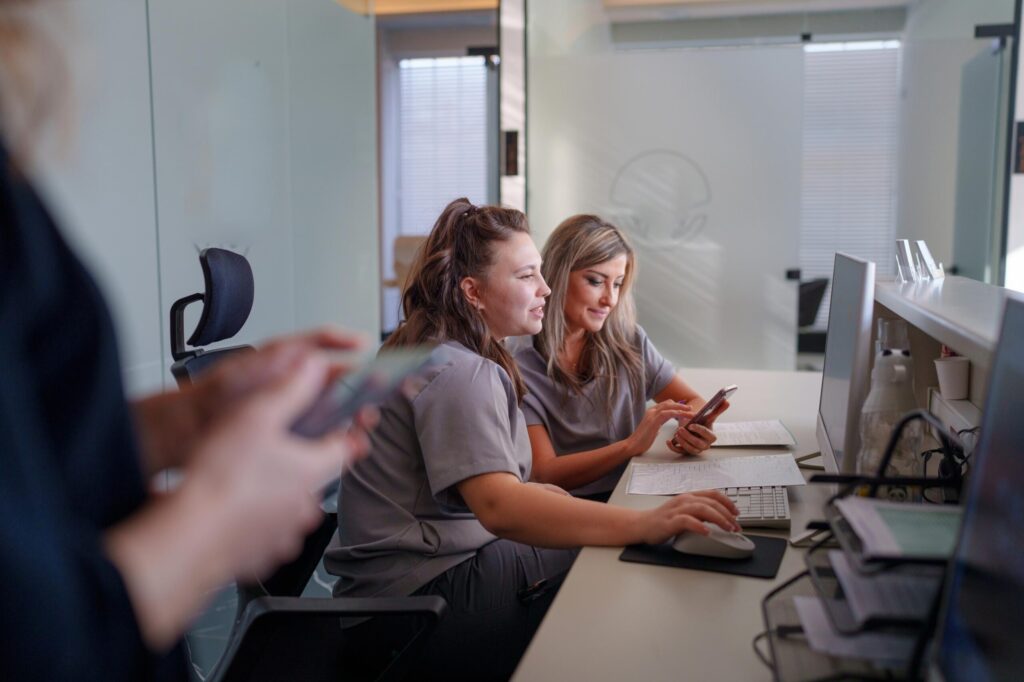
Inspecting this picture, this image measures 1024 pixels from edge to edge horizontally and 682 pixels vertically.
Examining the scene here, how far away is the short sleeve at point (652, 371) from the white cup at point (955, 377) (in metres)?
0.98

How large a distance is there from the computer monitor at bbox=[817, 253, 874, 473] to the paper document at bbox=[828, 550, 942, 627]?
2.25 ft

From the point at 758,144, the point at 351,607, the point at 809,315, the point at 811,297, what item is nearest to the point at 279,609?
the point at 351,607

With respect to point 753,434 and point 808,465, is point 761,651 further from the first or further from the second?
point 753,434

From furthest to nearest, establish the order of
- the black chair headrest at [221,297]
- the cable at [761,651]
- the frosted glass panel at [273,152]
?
the frosted glass panel at [273,152], the black chair headrest at [221,297], the cable at [761,651]

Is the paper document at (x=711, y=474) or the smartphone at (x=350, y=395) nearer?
the smartphone at (x=350, y=395)

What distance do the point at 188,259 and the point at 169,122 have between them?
1.25ft

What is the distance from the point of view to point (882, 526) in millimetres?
840

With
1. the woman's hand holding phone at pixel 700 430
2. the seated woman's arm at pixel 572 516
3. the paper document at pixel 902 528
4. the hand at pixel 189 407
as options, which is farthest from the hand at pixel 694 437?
the hand at pixel 189 407

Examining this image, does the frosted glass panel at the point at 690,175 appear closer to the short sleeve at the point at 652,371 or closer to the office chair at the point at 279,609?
the short sleeve at the point at 652,371

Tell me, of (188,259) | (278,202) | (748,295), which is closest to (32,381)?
(188,259)

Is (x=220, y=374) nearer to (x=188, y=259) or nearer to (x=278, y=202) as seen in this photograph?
(x=188, y=259)

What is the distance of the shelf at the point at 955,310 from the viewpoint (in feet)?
3.50

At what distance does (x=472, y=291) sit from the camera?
1.91 meters

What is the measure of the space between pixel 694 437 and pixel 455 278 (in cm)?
68
